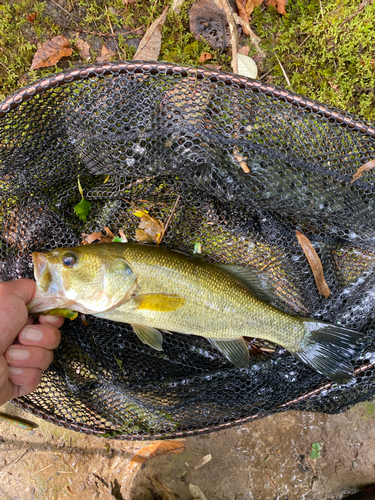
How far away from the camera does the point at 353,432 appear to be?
272cm

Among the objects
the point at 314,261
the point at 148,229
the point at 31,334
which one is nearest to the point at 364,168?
the point at 314,261

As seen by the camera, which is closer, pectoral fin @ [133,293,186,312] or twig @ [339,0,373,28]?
pectoral fin @ [133,293,186,312]

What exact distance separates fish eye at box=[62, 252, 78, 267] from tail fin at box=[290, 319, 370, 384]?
62.6 inches

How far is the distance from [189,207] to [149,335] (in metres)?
0.97

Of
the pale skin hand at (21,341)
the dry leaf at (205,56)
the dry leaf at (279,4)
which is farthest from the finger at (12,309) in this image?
the dry leaf at (279,4)

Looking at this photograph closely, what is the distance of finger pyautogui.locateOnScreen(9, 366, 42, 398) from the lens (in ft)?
6.42

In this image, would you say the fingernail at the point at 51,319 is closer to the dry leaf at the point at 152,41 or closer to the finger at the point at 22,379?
the finger at the point at 22,379

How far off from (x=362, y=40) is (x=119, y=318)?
285 cm

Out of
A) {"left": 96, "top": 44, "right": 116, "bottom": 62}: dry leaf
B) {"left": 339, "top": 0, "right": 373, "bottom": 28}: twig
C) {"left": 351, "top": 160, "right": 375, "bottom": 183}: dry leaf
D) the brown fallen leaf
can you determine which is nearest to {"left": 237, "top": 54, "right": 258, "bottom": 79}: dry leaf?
the brown fallen leaf

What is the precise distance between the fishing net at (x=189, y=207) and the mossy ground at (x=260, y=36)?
0.79 m

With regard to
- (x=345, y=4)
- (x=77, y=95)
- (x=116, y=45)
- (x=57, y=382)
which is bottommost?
(x=57, y=382)

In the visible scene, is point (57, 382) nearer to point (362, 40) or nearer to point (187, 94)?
point (187, 94)

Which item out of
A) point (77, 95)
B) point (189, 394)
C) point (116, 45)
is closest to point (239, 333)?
point (189, 394)

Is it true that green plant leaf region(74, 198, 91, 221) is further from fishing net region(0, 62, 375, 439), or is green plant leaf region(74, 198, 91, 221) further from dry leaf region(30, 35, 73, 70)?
dry leaf region(30, 35, 73, 70)
